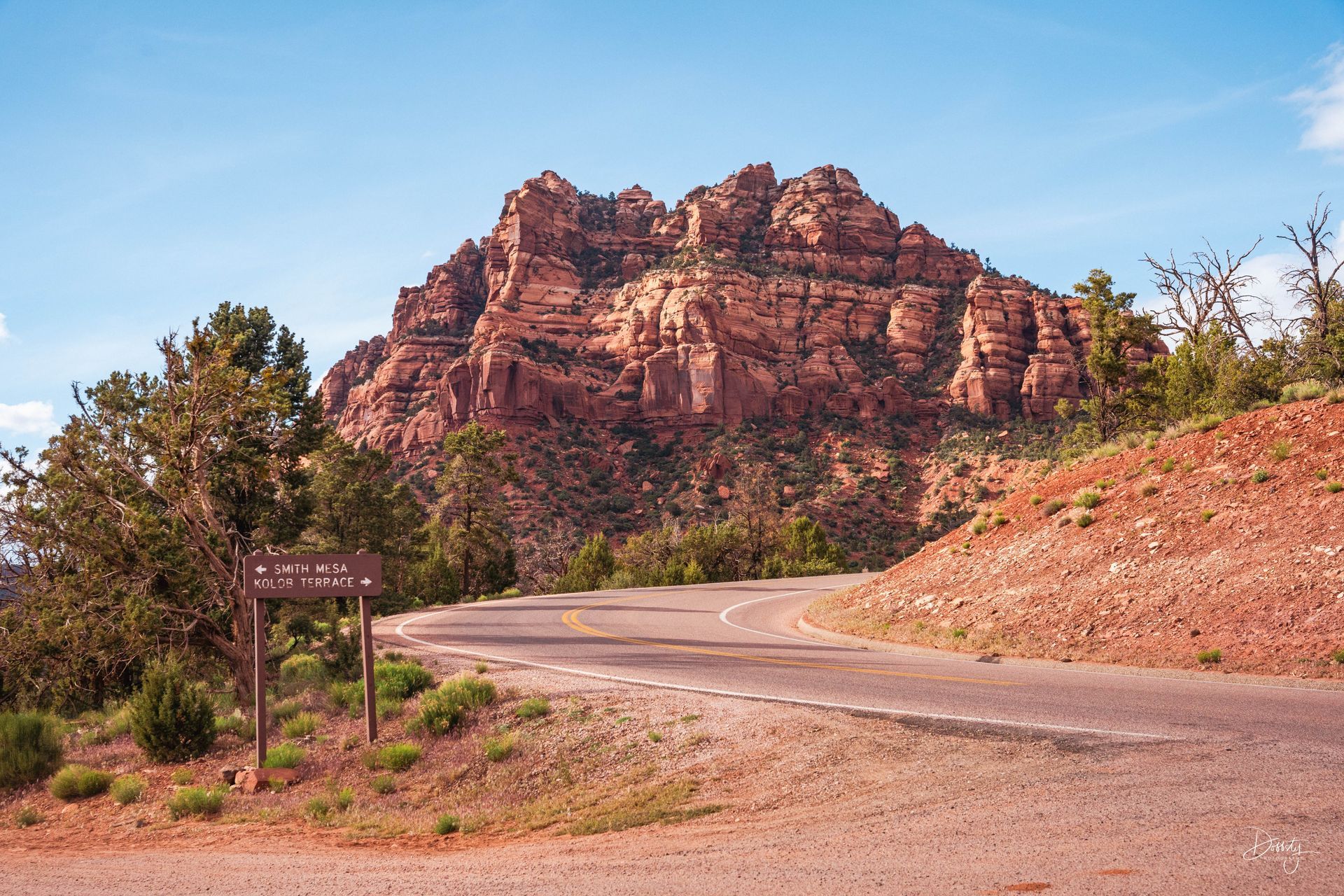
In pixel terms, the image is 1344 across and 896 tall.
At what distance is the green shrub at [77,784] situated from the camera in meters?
10.4

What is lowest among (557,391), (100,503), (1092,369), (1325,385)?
(100,503)

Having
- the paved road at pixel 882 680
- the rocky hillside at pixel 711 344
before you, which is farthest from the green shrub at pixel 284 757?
the rocky hillside at pixel 711 344

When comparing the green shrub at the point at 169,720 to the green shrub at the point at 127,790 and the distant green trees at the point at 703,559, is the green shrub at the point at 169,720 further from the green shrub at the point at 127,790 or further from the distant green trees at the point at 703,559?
the distant green trees at the point at 703,559

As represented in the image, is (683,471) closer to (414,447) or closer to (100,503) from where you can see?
(414,447)

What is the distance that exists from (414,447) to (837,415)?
51.6 metres

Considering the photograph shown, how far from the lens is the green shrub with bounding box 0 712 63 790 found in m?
11.1

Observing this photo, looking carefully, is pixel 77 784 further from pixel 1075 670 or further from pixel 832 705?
pixel 1075 670

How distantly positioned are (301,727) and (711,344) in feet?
310

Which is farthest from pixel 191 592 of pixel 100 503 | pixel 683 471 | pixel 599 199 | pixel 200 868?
pixel 599 199

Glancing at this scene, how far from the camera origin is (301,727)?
11828mm

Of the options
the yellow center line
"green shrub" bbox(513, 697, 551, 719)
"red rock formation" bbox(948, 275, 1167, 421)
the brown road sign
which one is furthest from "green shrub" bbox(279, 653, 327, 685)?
"red rock formation" bbox(948, 275, 1167, 421)

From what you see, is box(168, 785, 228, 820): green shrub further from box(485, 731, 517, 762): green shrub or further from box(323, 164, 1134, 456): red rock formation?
box(323, 164, 1134, 456): red rock formation

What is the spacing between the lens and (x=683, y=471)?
93.1 m

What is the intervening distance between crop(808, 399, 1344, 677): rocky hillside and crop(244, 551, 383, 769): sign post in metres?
10.4
